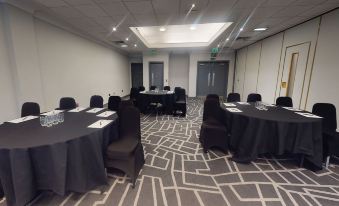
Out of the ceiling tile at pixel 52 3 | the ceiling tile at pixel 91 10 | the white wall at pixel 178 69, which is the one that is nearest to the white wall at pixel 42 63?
the ceiling tile at pixel 52 3

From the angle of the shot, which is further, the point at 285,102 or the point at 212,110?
the point at 285,102

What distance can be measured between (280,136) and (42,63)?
550 centimetres

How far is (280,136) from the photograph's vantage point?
246 cm

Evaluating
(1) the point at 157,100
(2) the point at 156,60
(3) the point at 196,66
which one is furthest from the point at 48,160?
(3) the point at 196,66

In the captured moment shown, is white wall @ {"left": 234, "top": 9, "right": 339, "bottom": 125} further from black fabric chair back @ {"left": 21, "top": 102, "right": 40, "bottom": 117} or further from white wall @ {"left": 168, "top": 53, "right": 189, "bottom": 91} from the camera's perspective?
black fabric chair back @ {"left": 21, "top": 102, "right": 40, "bottom": 117}

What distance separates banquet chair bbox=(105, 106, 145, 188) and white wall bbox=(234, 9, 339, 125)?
421cm

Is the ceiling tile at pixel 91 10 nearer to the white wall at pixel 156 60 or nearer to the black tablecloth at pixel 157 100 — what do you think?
the black tablecloth at pixel 157 100

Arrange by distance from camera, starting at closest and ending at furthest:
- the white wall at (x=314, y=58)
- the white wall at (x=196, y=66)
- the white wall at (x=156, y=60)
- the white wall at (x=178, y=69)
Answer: the white wall at (x=314, y=58)
the white wall at (x=196, y=66)
the white wall at (x=156, y=60)
the white wall at (x=178, y=69)

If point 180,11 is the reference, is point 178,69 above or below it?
below

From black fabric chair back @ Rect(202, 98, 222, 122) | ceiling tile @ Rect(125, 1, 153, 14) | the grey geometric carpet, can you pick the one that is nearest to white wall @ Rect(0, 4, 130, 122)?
ceiling tile @ Rect(125, 1, 153, 14)

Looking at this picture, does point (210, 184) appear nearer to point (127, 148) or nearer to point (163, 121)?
point (127, 148)

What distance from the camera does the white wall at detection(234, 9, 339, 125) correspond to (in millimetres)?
3447

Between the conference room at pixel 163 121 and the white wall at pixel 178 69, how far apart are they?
4.01m

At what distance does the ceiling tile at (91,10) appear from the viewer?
3329mm
